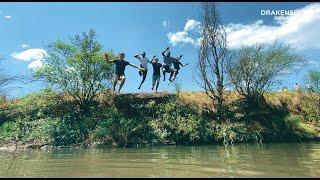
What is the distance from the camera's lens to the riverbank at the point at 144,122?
58.5 feet

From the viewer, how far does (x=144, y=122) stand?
18797 mm

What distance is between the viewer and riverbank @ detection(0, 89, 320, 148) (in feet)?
58.5

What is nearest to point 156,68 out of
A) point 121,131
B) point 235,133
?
point 121,131

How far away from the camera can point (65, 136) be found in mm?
17844

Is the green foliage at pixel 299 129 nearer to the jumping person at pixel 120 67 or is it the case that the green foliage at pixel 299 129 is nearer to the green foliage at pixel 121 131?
the green foliage at pixel 121 131

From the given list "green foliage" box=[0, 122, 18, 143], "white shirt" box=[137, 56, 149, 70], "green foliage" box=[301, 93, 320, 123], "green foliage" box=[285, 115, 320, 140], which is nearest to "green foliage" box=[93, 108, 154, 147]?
"white shirt" box=[137, 56, 149, 70]

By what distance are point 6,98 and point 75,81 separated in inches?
166

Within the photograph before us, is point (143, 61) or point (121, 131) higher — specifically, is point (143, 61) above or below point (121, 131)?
above

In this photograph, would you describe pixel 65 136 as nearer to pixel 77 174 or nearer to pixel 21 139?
pixel 21 139

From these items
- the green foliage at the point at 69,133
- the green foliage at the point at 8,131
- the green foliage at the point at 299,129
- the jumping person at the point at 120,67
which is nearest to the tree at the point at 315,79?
the green foliage at the point at 299,129

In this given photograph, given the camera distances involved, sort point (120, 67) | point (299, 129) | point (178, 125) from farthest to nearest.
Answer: point (299, 129) < point (120, 67) < point (178, 125)

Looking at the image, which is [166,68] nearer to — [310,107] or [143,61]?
[143,61]

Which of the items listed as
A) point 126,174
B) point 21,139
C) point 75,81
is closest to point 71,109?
point 75,81

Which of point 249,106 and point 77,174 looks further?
point 249,106
